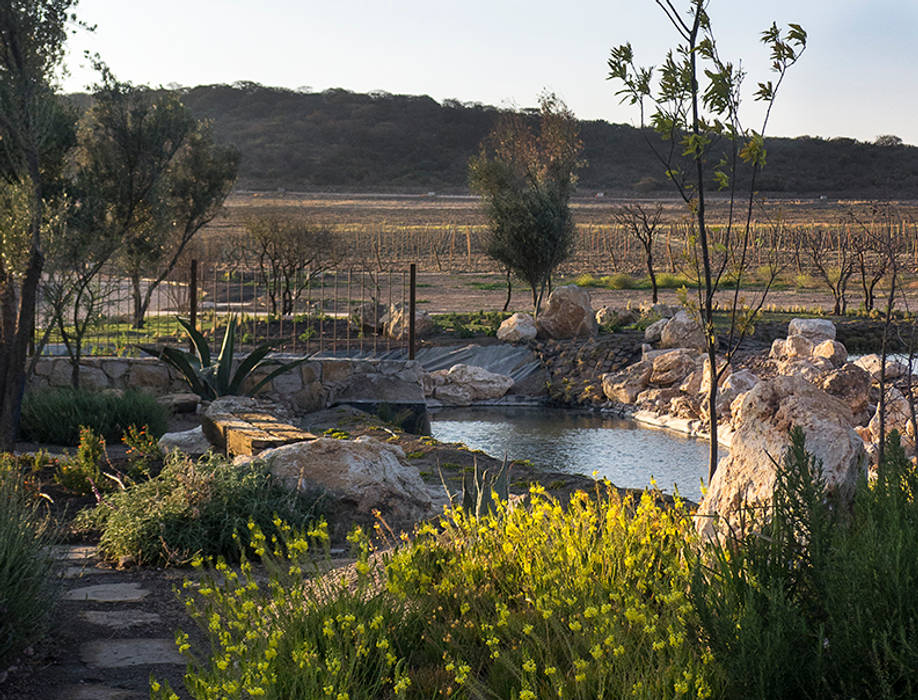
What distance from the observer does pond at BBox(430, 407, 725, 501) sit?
36.7 feet

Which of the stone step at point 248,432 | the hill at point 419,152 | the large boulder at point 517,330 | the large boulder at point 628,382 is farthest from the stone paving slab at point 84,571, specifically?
the hill at point 419,152

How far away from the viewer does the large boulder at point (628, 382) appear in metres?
15.8

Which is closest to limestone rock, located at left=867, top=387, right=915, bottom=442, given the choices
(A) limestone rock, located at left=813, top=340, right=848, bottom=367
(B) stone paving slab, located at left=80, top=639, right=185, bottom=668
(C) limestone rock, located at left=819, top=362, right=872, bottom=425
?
(C) limestone rock, located at left=819, top=362, right=872, bottom=425

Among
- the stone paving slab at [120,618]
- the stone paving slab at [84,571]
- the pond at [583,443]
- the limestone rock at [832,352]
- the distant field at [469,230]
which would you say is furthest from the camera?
the distant field at [469,230]

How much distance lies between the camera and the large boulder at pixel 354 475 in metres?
5.72

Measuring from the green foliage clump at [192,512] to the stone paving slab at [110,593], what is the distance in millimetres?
328

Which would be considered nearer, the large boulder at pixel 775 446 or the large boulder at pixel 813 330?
the large boulder at pixel 775 446

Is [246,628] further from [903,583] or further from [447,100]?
[447,100]

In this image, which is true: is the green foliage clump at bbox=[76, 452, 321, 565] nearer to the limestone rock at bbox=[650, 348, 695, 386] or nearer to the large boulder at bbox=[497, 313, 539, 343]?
the limestone rock at bbox=[650, 348, 695, 386]

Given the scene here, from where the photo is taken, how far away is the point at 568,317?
18.3 m

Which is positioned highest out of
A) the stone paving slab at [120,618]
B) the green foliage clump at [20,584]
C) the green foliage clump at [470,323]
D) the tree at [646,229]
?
the tree at [646,229]

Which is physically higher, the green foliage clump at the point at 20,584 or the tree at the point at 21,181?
the tree at the point at 21,181

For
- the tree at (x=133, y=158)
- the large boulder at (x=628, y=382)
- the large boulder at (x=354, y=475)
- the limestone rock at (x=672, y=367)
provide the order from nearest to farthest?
the large boulder at (x=354, y=475)
the tree at (x=133, y=158)
the limestone rock at (x=672, y=367)
the large boulder at (x=628, y=382)

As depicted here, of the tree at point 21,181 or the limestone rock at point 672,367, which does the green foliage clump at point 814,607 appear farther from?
the limestone rock at point 672,367
